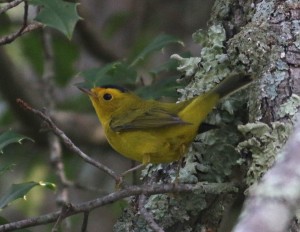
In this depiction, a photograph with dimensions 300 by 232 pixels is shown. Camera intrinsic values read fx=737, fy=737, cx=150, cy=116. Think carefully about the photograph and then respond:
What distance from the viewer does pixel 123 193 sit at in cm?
246

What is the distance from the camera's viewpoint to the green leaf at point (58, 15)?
331 centimetres

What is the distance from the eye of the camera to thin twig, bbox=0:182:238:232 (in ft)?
8.05

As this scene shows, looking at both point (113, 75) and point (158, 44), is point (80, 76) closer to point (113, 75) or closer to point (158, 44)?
point (113, 75)

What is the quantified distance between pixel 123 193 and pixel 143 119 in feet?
3.56

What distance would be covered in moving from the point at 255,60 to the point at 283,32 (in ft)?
0.48

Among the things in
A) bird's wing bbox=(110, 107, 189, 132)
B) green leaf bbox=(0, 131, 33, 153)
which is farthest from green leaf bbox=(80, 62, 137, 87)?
green leaf bbox=(0, 131, 33, 153)

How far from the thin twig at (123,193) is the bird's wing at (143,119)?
576 millimetres

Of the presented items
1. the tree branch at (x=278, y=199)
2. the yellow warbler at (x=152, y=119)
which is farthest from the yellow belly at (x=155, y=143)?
the tree branch at (x=278, y=199)

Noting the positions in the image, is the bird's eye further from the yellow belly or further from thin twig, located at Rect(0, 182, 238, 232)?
thin twig, located at Rect(0, 182, 238, 232)

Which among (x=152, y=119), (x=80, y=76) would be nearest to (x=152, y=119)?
(x=152, y=119)

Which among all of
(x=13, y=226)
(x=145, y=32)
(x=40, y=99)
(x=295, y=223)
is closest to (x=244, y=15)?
(x=295, y=223)

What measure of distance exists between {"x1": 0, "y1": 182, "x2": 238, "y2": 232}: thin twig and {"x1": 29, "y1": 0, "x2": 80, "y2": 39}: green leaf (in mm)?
Answer: 1067

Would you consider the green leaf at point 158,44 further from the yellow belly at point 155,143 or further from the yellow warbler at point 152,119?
the yellow belly at point 155,143

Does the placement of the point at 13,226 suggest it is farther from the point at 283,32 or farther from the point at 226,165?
the point at 283,32
